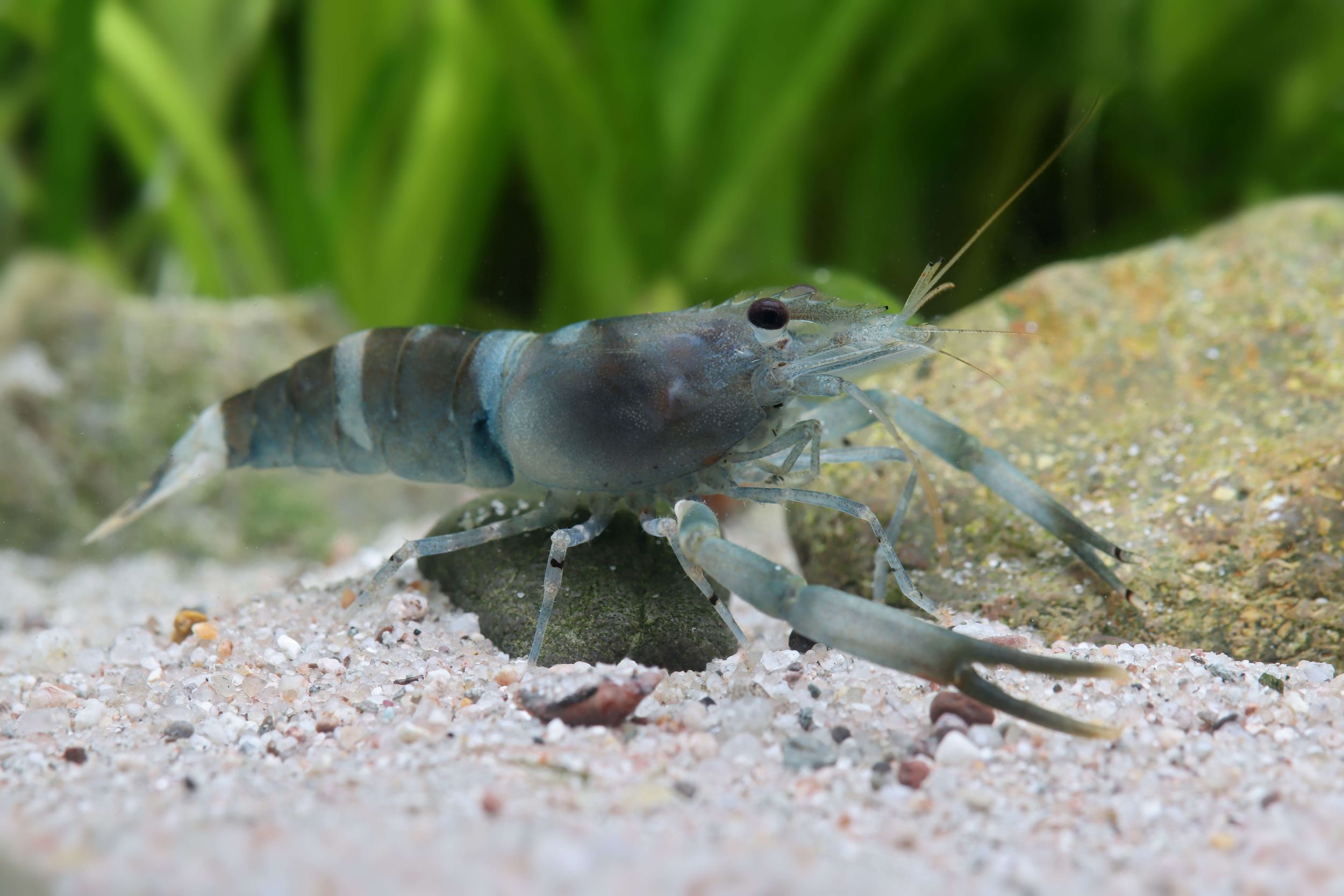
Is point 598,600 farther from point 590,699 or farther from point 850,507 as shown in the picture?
point 850,507

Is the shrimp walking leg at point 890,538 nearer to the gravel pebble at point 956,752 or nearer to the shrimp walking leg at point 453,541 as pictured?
the gravel pebble at point 956,752

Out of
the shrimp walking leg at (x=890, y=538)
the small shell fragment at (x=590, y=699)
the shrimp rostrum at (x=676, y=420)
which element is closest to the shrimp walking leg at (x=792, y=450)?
the shrimp rostrum at (x=676, y=420)

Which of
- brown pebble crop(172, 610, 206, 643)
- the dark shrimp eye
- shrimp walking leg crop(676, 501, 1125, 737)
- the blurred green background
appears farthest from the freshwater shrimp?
the blurred green background

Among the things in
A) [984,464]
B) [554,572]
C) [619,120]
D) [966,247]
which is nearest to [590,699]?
[554,572]

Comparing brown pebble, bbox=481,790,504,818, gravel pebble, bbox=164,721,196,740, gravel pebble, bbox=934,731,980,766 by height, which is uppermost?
brown pebble, bbox=481,790,504,818

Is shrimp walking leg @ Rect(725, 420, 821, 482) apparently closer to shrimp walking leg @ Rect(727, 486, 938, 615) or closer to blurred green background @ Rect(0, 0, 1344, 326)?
shrimp walking leg @ Rect(727, 486, 938, 615)

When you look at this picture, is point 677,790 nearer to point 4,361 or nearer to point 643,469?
point 643,469
